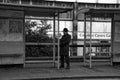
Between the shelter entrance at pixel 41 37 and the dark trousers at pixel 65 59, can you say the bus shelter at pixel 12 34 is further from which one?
the shelter entrance at pixel 41 37

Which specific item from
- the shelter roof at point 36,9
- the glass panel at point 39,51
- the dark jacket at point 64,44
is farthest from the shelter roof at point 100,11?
the glass panel at point 39,51

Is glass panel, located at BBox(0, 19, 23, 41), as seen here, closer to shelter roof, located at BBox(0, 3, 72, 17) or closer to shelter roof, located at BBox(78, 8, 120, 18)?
shelter roof, located at BBox(0, 3, 72, 17)

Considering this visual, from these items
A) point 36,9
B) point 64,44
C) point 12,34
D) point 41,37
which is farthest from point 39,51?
point 36,9

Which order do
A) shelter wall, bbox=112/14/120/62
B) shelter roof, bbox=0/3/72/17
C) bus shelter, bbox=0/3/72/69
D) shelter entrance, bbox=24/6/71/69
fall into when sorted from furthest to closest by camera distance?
1. shelter wall, bbox=112/14/120/62
2. shelter entrance, bbox=24/6/71/69
3. bus shelter, bbox=0/3/72/69
4. shelter roof, bbox=0/3/72/17

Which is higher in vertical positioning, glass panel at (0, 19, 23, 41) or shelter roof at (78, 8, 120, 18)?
shelter roof at (78, 8, 120, 18)

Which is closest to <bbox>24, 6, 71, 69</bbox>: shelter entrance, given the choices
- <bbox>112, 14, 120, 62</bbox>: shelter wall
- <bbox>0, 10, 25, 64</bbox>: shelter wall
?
<bbox>0, 10, 25, 64</bbox>: shelter wall

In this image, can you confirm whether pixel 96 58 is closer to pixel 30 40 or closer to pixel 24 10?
pixel 30 40

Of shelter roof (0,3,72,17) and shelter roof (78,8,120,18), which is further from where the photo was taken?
shelter roof (78,8,120,18)

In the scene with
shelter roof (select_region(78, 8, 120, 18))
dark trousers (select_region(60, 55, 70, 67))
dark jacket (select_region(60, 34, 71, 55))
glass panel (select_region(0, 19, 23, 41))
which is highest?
shelter roof (select_region(78, 8, 120, 18))

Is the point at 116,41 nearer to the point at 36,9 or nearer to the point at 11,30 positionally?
the point at 36,9

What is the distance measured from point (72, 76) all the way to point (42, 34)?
6194mm

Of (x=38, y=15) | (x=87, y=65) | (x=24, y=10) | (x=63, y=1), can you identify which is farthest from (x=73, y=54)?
(x=63, y=1)

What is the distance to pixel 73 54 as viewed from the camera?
16422 millimetres

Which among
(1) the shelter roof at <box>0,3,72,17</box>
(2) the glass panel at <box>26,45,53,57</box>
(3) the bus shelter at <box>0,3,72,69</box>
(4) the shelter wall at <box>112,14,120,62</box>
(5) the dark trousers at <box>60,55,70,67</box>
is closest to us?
(1) the shelter roof at <box>0,3,72,17</box>
